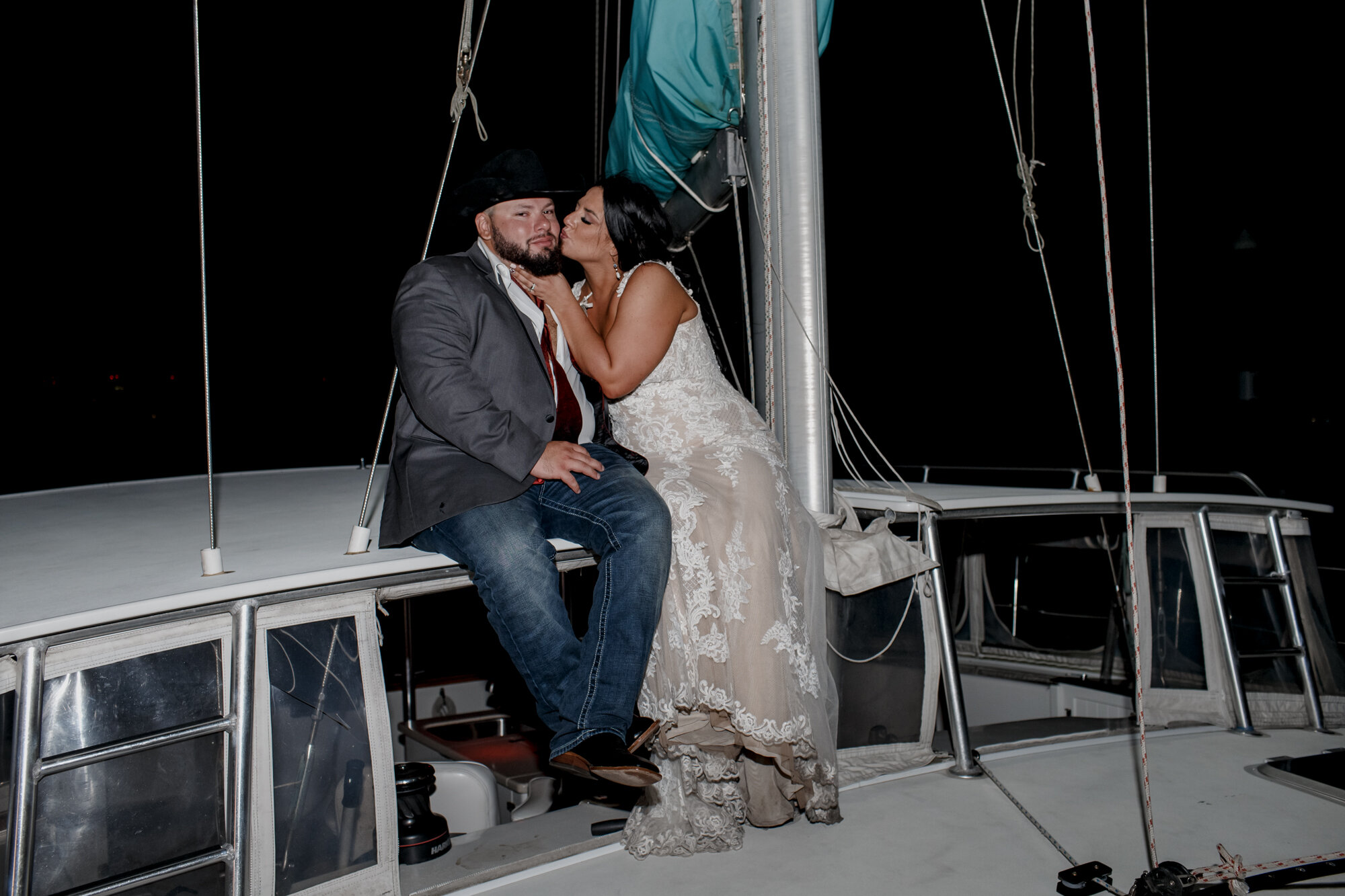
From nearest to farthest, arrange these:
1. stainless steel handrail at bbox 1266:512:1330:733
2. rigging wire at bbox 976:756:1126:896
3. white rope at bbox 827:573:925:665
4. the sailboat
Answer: the sailboat
rigging wire at bbox 976:756:1126:896
white rope at bbox 827:573:925:665
stainless steel handrail at bbox 1266:512:1330:733

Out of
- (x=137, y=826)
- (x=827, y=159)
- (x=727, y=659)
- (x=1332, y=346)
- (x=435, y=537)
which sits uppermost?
(x=827, y=159)

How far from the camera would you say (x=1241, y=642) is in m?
3.31

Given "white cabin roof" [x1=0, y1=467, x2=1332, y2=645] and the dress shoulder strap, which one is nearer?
"white cabin roof" [x1=0, y1=467, x2=1332, y2=645]

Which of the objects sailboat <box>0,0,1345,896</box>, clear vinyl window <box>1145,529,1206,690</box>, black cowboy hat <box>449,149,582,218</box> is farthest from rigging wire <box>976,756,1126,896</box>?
black cowboy hat <box>449,149,582,218</box>

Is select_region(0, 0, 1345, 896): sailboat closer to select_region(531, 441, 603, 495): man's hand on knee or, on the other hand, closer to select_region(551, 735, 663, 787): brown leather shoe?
select_region(531, 441, 603, 495): man's hand on knee

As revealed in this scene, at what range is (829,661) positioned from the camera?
9.15 ft

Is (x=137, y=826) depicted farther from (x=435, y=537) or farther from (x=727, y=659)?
(x=727, y=659)

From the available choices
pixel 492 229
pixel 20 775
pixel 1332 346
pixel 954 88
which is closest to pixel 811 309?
pixel 492 229

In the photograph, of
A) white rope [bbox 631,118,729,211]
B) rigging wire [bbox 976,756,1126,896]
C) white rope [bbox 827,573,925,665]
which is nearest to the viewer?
rigging wire [bbox 976,756,1126,896]

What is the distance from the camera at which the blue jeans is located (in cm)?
205

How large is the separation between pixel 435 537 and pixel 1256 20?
13700 millimetres

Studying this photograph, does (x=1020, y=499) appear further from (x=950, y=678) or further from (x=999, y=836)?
(x=999, y=836)

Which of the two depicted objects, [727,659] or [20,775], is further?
[727,659]

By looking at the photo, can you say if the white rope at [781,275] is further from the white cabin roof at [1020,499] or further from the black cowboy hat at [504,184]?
the black cowboy hat at [504,184]
